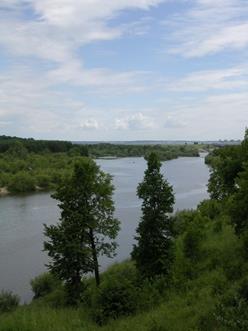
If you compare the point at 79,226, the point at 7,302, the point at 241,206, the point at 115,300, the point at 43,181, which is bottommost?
the point at 7,302

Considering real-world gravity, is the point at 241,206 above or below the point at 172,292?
above

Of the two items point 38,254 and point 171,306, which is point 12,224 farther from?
point 171,306

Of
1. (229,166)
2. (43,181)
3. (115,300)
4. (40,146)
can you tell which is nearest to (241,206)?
(115,300)

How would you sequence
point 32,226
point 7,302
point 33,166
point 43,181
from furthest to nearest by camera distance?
point 33,166 → point 43,181 → point 32,226 → point 7,302

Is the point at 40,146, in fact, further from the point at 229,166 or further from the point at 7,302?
the point at 7,302

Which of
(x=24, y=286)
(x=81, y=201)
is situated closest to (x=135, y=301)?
(x=81, y=201)

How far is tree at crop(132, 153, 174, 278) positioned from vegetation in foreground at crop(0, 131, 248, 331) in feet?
0.15

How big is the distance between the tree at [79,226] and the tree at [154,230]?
2.64 meters

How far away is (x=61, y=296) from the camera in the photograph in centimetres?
2203

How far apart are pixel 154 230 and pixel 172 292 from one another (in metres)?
2.81

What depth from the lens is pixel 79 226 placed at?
21125 millimetres

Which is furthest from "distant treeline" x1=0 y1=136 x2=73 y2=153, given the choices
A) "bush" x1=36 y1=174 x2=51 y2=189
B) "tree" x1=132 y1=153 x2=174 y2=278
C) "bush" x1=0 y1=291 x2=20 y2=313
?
"tree" x1=132 y1=153 x2=174 y2=278

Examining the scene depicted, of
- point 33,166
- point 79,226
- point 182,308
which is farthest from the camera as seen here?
point 33,166

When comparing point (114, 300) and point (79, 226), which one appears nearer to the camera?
point (114, 300)
